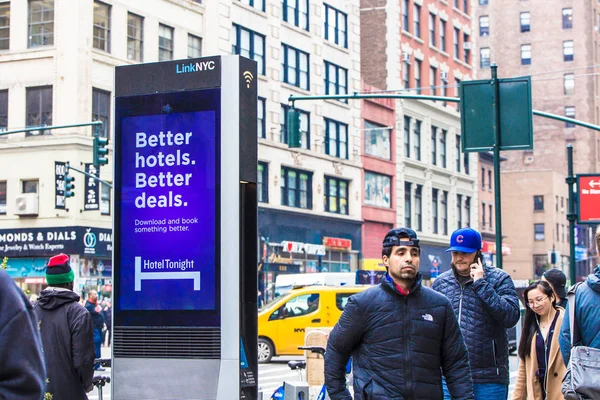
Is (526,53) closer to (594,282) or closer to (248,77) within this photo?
(248,77)

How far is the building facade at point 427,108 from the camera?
196ft

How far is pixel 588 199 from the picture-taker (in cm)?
2052

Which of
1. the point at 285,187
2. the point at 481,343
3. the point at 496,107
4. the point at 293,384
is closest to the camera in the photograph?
the point at 481,343

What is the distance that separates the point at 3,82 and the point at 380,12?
25256 millimetres

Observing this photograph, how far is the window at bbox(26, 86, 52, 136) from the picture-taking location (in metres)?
39.4

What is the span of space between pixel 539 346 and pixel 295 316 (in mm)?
19091

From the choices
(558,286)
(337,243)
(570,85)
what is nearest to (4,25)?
(337,243)

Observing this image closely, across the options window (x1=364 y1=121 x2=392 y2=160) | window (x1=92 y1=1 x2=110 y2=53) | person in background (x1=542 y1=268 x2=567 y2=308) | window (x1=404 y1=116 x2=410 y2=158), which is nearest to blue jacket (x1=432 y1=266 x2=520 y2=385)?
person in background (x1=542 y1=268 x2=567 y2=308)

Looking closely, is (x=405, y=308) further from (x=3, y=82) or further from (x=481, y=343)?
(x=3, y=82)

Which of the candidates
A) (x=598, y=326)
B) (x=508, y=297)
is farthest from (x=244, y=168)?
(x=598, y=326)

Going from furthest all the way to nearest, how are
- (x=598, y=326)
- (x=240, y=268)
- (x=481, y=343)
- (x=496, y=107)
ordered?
1. (x=496, y=107)
2. (x=240, y=268)
3. (x=481, y=343)
4. (x=598, y=326)

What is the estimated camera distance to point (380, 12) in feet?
196

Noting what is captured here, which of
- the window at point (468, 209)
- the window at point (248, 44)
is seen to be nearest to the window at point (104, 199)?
the window at point (248, 44)

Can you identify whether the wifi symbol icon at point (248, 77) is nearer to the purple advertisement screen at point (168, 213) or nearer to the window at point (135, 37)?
the purple advertisement screen at point (168, 213)
